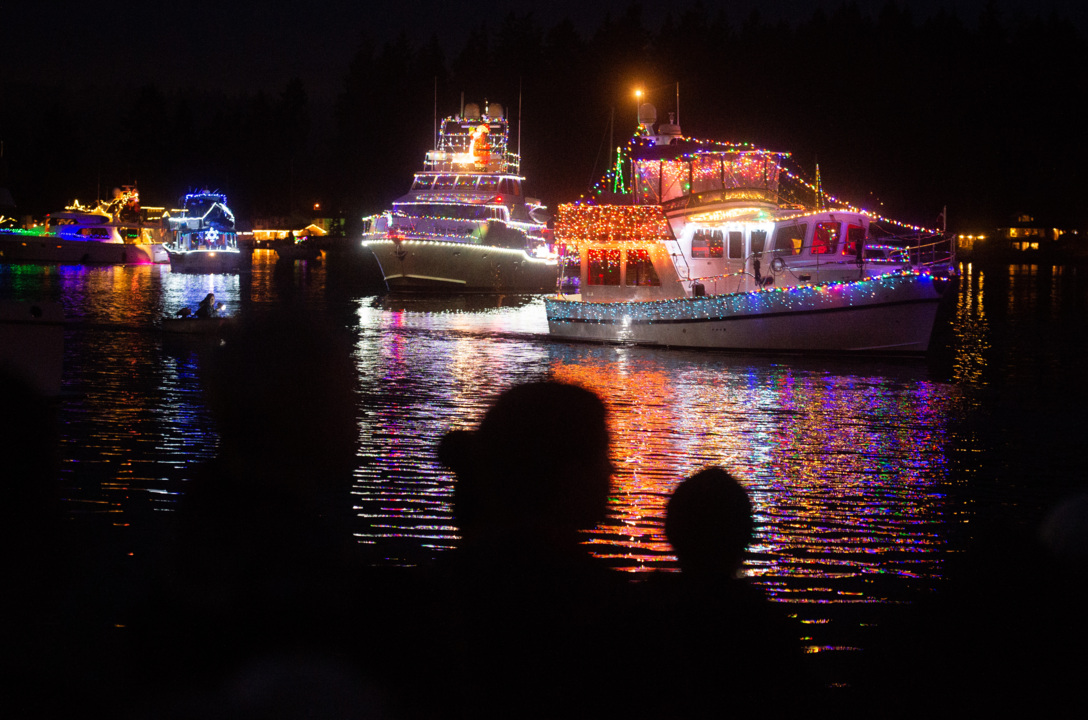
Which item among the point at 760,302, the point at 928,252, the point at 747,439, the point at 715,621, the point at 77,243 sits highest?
the point at 77,243

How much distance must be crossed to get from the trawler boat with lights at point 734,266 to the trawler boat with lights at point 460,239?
2114 cm

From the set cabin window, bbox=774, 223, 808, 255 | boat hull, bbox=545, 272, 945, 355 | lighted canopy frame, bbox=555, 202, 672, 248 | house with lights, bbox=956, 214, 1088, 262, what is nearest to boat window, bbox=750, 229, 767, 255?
cabin window, bbox=774, 223, 808, 255

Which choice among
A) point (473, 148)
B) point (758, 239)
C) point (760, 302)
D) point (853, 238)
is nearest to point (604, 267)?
point (758, 239)

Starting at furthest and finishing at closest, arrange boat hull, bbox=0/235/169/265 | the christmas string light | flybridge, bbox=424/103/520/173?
boat hull, bbox=0/235/169/265, flybridge, bbox=424/103/520/173, the christmas string light

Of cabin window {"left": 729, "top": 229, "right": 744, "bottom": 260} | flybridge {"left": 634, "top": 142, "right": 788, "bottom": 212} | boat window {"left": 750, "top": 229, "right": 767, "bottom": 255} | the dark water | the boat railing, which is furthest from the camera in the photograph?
flybridge {"left": 634, "top": 142, "right": 788, "bottom": 212}

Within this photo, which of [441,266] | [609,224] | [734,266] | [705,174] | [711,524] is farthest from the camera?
[441,266]

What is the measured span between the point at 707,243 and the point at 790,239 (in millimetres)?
2224

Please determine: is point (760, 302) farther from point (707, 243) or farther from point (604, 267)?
point (604, 267)

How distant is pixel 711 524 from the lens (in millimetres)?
4980

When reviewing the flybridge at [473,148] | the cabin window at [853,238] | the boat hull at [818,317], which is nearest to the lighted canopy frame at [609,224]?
the boat hull at [818,317]

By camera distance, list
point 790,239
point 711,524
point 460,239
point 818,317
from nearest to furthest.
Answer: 1. point 711,524
2. point 818,317
3. point 790,239
4. point 460,239

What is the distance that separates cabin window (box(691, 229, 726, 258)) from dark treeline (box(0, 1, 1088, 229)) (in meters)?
53.1

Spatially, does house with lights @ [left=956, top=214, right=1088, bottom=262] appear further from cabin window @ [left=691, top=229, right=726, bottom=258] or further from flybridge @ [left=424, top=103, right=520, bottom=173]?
cabin window @ [left=691, top=229, right=726, bottom=258]

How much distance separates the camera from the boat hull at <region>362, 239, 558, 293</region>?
50219mm
